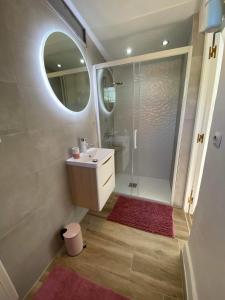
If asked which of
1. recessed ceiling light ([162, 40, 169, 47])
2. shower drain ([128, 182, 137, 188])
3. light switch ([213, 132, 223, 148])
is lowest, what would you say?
shower drain ([128, 182, 137, 188])

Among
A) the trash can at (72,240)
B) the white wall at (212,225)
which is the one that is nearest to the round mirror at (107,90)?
the white wall at (212,225)

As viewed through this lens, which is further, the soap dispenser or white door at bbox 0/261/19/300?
the soap dispenser

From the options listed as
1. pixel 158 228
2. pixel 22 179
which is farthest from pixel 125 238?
pixel 22 179

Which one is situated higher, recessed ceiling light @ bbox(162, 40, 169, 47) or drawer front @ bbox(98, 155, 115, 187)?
recessed ceiling light @ bbox(162, 40, 169, 47)

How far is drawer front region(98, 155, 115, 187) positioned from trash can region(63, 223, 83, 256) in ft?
1.66

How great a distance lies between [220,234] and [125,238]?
1.05m

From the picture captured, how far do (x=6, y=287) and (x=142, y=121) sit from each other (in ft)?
8.19

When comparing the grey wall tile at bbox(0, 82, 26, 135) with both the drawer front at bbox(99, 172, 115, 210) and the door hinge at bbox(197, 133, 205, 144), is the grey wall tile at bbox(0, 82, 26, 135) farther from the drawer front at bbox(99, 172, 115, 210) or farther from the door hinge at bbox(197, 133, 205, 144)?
the door hinge at bbox(197, 133, 205, 144)

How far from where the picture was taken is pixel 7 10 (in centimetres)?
83

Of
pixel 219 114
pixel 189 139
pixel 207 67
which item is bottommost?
pixel 189 139

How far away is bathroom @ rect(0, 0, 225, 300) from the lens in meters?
0.91

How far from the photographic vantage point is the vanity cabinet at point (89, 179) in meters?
1.34

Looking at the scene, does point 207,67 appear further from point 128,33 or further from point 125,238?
point 125,238

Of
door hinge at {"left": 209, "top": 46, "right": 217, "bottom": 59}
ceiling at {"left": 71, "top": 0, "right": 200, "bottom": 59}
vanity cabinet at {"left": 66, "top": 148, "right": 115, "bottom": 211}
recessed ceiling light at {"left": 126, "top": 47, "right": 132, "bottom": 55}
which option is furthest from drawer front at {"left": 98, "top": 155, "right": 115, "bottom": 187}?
recessed ceiling light at {"left": 126, "top": 47, "right": 132, "bottom": 55}
